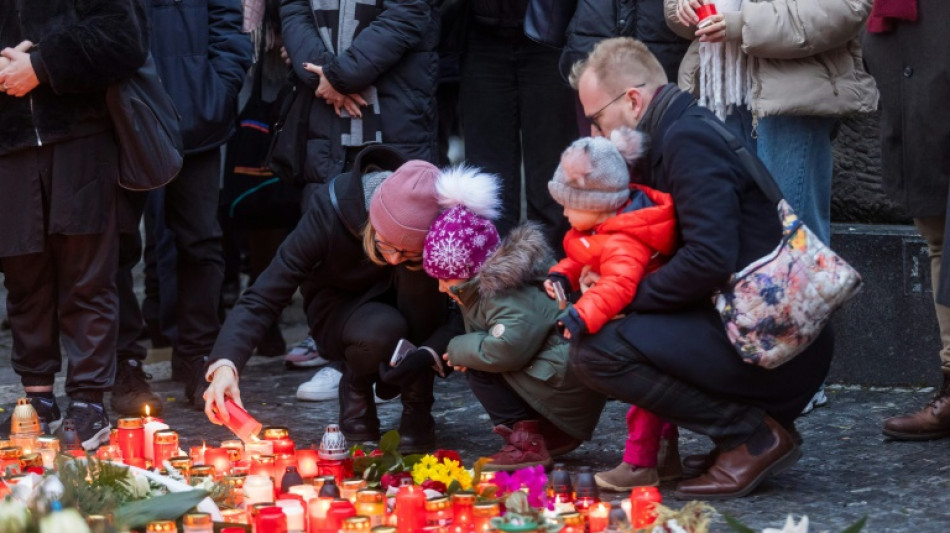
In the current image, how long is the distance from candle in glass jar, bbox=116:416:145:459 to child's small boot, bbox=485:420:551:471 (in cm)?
105

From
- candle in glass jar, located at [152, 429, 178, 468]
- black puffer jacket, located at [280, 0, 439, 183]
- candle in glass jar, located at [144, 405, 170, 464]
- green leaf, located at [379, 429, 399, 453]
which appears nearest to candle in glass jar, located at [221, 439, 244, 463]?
candle in glass jar, located at [152, 429, 178, 468]

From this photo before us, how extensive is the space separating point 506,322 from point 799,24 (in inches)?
56.1

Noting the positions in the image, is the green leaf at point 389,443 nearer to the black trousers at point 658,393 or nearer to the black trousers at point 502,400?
the black trousers at point 502,400

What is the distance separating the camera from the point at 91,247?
5117 mm

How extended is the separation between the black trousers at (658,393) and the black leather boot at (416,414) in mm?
952

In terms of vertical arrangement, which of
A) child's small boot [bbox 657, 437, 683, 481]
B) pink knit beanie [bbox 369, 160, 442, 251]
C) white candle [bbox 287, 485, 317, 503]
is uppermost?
pink knit beanie [bbox 369, 160, 442, 251]

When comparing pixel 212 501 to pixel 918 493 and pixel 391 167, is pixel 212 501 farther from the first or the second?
pixel 918 493

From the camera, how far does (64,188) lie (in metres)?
4.99

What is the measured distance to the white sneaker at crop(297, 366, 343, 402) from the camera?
585 centimetres

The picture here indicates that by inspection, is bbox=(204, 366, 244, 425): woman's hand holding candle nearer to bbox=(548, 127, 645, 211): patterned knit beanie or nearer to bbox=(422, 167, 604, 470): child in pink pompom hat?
bbox=(422, 167, 604, 470): child in pink pompom hat

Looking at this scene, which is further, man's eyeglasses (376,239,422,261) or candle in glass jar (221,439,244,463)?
man's eyeglasses (376,239,422,261)

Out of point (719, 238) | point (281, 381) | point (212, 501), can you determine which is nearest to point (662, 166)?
point (719, 238)

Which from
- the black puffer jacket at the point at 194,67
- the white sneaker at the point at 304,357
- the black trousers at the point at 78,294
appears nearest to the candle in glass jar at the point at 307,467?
the black trousers at the point at 78,294

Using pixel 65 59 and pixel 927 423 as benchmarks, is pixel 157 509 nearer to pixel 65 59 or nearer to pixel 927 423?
pixel 65 59
